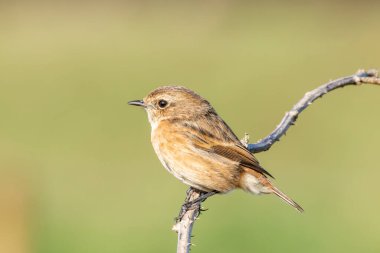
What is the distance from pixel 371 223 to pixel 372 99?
701 centimetres

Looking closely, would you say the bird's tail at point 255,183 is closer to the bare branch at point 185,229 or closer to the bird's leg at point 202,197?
the bird's leg at point 202,197

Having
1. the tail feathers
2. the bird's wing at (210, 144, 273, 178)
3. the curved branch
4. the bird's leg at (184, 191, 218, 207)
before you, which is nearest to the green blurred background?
the bird's leg at (184, 191, 218, 207)

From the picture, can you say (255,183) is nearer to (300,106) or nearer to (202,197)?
(202,197)

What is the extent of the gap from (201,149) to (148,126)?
10368 mm

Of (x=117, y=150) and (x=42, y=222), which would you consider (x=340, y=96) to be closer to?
(x=117, y=150)

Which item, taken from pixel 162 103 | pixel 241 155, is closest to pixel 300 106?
pixel 241 155

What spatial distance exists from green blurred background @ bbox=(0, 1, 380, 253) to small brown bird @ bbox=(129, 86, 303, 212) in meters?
2.26

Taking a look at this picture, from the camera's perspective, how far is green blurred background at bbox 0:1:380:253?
1148 centimetres

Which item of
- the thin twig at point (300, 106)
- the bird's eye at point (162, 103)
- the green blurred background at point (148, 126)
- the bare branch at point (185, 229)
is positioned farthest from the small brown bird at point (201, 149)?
the green blurred background at point (148, 126)

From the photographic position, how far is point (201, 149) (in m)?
7.00

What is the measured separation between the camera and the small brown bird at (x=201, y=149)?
265 inches

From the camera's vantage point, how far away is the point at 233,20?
26969 millimetres

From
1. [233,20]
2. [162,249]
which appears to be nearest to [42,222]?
[162,249]

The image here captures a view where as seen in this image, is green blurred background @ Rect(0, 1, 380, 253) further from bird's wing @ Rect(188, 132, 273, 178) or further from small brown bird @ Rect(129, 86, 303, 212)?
bird's wing @ Rect(188, 132, 273, 178)
